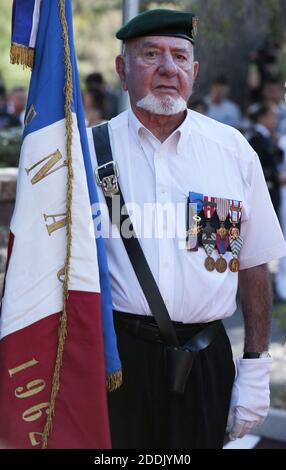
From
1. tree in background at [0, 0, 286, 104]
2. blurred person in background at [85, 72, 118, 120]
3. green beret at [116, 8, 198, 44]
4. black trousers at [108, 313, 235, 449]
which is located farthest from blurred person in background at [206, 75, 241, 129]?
black trousers at [108, 313, 235, 449]

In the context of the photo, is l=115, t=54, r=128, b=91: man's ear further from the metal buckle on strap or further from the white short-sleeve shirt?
the metal buckle on strap

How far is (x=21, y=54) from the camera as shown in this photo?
100.0 inches

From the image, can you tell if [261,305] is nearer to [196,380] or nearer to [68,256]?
[196,380]

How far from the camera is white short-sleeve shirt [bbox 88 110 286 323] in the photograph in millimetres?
2676

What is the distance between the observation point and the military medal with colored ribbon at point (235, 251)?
9.24 feet

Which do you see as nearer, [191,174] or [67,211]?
[67,211]

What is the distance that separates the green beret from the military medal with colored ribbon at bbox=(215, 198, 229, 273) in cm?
63

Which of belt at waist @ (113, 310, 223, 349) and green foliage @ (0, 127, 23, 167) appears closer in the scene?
belt at waist @ (113, 310, 223, 349)

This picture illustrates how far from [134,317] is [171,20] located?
1076 mm

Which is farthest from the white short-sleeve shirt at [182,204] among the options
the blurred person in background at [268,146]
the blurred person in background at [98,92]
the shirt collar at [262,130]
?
the blurred person in background at [98,92]

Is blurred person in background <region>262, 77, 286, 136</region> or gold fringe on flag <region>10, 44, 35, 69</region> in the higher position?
blurred person in background <region>262, 77, 286, 136</region>

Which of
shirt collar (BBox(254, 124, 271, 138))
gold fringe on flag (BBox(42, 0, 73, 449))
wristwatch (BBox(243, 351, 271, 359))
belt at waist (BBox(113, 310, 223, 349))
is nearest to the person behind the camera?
gold fringe on flag (BBox(42, 0, 73, 449))

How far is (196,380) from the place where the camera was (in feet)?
9.04

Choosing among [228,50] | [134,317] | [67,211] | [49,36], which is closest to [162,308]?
[134,317]
